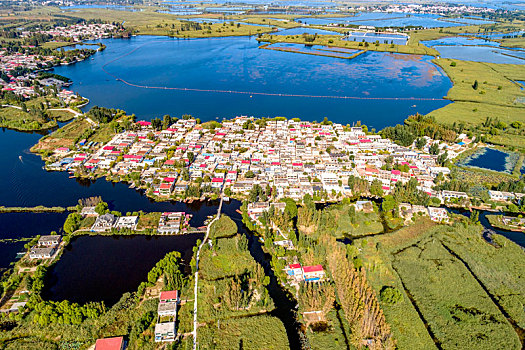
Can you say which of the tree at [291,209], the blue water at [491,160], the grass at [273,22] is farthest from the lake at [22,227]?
the grass at [273,22]

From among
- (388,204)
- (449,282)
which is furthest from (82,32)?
(449,282)

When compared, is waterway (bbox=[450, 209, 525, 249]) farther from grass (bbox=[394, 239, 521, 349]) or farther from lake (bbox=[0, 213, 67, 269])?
lake (bbox=[0, 213, 67, 269])

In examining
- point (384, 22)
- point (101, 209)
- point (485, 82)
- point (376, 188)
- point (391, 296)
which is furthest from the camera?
point (384, 22)

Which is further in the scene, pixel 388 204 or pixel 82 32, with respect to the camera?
pixel 82 32

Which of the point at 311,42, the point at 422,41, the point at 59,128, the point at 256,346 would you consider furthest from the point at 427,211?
the point at 422,41

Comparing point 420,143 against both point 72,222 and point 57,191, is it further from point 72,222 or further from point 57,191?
point 57,191

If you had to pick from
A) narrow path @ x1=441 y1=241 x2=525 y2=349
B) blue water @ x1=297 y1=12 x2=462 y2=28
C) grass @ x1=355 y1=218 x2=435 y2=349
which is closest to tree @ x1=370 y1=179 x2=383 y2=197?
grass @ x1=355 y1=218 x2=435 y2=349
